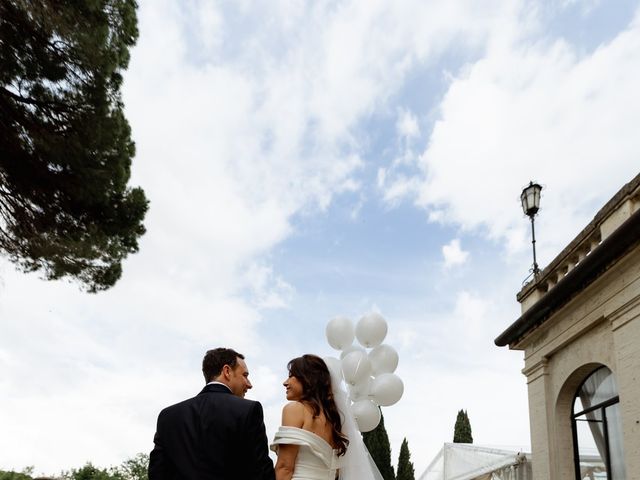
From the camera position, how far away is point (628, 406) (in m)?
7.02

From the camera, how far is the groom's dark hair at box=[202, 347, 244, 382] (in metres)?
3.42

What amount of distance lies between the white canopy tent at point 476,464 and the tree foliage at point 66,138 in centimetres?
785

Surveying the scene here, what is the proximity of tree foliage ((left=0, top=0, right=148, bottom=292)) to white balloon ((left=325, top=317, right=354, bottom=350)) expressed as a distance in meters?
4.45

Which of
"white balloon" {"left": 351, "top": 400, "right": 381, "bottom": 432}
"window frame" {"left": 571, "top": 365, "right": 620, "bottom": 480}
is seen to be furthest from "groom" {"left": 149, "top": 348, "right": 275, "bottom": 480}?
"window frame" {"left": 571, "top": 365, "right": 620, "bottom": 480}

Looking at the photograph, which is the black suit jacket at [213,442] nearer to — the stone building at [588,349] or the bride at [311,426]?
the bride at [311,426]

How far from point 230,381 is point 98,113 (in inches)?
332

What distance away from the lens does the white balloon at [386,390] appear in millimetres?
8484

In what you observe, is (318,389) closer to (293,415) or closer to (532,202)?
(293,415)

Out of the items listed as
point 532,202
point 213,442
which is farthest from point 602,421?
point 213,442

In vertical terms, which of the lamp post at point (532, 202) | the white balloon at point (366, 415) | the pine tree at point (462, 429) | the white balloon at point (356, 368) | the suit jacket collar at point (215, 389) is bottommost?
the suit jacket collar at point (215, 389)

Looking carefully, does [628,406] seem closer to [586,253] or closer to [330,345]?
[586,253]

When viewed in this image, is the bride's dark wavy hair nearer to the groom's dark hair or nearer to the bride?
the bride

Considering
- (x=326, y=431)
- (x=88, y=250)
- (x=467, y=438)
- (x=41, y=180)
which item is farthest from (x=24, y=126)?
(x=467, y=438)

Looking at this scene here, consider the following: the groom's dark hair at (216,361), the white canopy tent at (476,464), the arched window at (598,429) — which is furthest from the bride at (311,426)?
the white canopy tent at (476,464)
